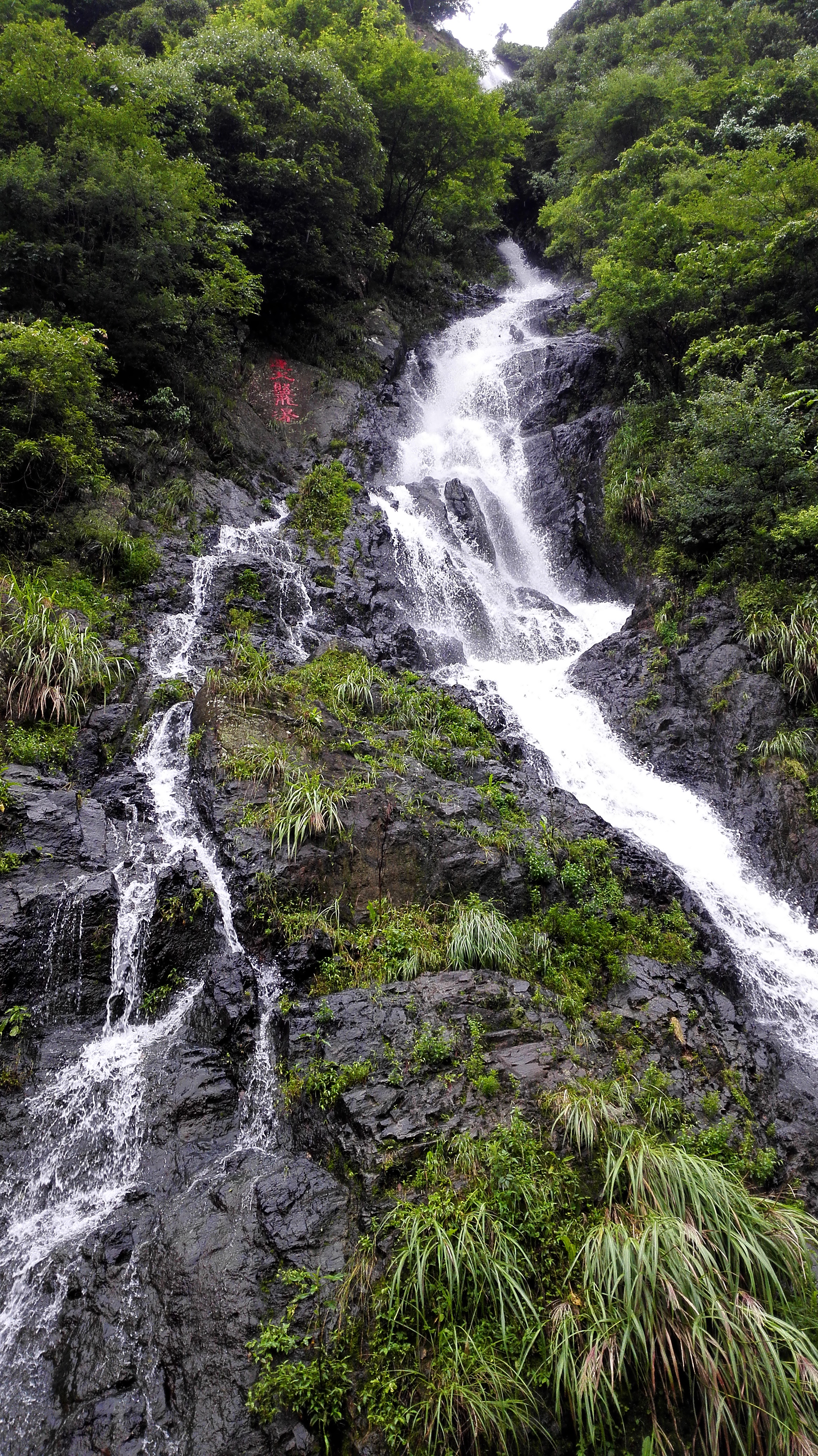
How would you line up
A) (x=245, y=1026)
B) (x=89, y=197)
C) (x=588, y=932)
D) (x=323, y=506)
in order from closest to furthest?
(x=245, y=1026) < (x=588, y=932) < (x=89, y=197) < (x=323, y=506)

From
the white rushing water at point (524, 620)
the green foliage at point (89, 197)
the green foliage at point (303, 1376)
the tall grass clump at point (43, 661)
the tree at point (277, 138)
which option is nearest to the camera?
the green foliage at point (303, 1376)

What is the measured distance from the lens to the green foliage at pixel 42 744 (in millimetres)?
6512

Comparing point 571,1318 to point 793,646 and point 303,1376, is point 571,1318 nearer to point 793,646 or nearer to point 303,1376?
point 303,1376

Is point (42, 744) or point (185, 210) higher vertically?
point (185, 210)

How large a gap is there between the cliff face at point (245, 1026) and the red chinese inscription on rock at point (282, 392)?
6592 mm

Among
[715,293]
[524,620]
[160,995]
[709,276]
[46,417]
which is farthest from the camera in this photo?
[524,620]

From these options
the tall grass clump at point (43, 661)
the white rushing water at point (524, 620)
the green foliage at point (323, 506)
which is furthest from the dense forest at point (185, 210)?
the white rushing water at point (524, 620)

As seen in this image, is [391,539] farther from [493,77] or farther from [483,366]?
[493,77]

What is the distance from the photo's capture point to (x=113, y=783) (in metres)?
7.06

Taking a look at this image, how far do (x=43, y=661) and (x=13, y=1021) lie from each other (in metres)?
3.78

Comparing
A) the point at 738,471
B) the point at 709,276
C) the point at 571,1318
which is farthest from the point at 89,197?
the point at 571,1318

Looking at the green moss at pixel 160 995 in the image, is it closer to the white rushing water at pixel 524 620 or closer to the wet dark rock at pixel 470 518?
the white rushing water at pixel 524 620

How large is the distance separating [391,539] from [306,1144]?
1058 cm

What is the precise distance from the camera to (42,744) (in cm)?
680
